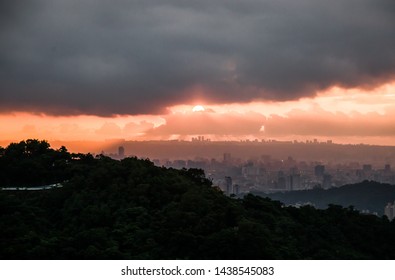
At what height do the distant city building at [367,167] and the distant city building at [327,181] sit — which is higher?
the distant city building at [367,167]

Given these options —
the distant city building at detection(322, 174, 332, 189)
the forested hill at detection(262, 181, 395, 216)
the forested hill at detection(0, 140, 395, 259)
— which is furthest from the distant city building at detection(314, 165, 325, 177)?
the forested hill at detection(0, 140, 395, 259)

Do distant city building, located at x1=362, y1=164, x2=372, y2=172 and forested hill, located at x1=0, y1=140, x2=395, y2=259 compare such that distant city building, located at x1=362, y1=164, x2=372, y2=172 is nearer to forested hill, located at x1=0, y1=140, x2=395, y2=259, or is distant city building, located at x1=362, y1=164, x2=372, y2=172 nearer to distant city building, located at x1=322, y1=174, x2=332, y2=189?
distant city building, located at x1=322, y1=174, x2=332, y2=189

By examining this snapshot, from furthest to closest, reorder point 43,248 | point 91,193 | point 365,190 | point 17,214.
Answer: point 365,190 → point 91,193 → point 17,214 → point 43,248

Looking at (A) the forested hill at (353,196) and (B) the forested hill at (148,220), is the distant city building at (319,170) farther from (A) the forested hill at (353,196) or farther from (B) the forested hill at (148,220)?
(B) the forested hill at (148,220)

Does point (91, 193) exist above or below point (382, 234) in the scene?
above

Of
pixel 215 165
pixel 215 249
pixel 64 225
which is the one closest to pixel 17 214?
pixel 64 225

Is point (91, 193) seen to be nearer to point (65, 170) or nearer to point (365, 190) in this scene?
point (65, 170)

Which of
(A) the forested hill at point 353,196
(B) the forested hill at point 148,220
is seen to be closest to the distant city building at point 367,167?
(A) the forested hill at point 353,196
